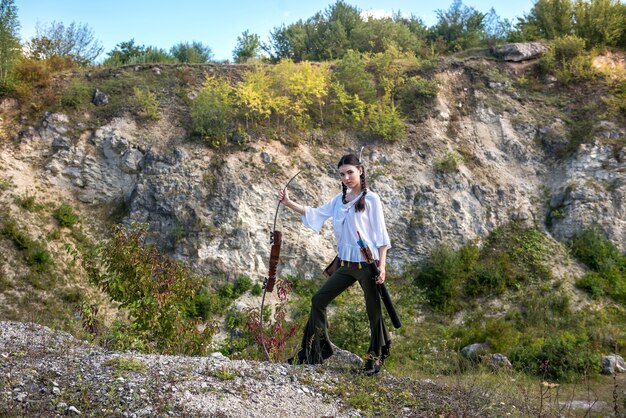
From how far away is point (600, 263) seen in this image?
1282cm

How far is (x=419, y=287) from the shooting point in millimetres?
12516

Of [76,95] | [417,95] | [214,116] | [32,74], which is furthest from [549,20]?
[32,74]

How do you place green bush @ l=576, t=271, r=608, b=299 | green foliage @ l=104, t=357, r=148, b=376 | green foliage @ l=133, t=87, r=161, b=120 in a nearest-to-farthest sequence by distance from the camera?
green foliage @ l=104, t=357, r=148, b=376 → green bush @ l=576, t=271, r=608, b=299 → green foliage @ l=133, t=87, r=161, b=120

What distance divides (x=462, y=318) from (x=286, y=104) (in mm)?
6229

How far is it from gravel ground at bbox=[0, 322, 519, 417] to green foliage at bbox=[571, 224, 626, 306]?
8239 millimetres

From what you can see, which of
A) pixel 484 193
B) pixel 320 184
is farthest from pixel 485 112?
pixel 320 184

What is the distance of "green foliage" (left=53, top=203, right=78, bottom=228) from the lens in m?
11.9

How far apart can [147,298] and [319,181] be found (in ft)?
24.0

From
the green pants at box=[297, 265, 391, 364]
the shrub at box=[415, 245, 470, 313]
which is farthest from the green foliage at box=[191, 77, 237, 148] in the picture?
the green pants at box=[297, 265, 391, 364]

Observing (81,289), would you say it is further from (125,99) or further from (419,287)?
(419,287)

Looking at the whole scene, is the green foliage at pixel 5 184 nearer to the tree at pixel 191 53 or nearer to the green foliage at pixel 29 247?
the green foliage at pixel 29 247

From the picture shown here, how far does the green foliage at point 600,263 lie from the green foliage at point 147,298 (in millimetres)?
9050

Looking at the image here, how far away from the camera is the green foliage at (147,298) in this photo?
21.4 ft

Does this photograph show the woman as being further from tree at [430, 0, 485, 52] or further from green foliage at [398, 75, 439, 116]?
tree at [430, 0, 485, 52]
